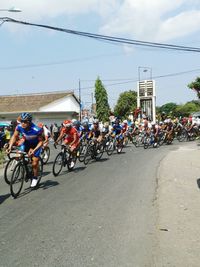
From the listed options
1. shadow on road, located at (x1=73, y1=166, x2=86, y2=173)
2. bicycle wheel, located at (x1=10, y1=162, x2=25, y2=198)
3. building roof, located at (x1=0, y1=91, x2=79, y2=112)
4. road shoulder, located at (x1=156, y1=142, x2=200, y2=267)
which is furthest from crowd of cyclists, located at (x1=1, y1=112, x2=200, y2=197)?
building roof, located at (x1=0, y1=91, x2=79, y2=112)

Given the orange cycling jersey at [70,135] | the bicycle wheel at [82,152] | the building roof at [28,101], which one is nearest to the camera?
the orange cycling jersey at [70,135]

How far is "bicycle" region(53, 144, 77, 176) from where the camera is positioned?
13.3 metres

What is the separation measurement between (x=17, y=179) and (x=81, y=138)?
765 cm

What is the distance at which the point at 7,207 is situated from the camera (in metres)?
8.55

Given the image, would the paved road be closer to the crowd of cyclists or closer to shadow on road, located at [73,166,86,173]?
the crowd of cyclists

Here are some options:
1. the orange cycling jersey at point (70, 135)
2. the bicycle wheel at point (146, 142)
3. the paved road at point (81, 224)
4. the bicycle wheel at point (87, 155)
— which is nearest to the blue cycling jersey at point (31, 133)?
the paved road at point (81, 224)

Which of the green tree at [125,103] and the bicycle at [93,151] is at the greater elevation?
the green tree at [125,103]

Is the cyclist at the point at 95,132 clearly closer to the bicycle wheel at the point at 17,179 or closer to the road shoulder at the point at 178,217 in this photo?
the road shoulder at the point at 178,217

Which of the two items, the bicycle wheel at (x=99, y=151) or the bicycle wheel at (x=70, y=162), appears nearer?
the bicycle wheel at (x=70, y=162)

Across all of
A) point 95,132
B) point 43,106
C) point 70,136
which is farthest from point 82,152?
point 43,106

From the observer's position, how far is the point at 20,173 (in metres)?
10.0

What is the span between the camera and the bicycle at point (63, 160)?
13.3 metres

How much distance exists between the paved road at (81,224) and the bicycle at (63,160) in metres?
1.14

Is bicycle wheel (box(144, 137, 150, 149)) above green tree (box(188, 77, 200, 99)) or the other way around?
the other way around
